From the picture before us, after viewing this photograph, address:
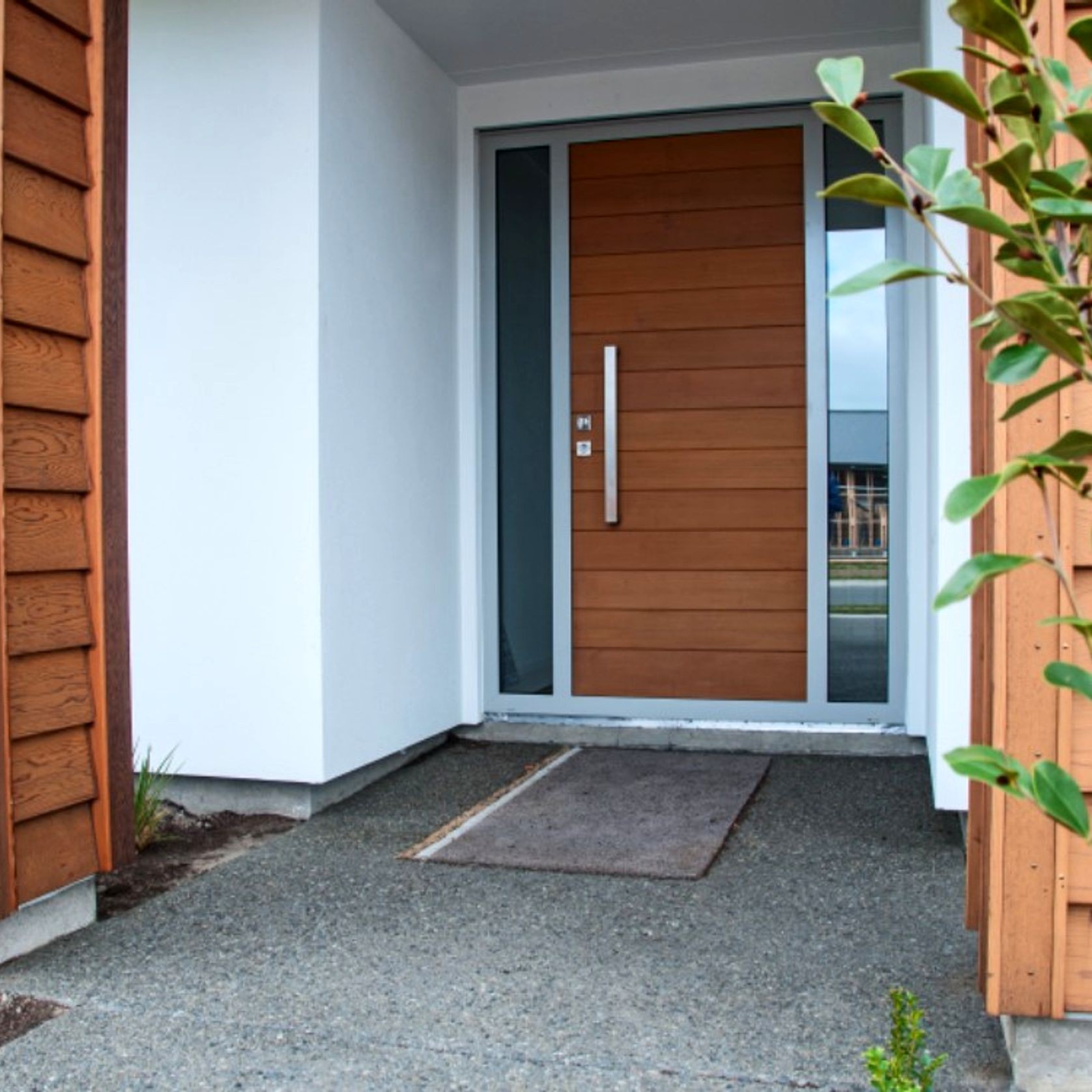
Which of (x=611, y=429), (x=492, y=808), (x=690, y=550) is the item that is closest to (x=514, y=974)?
(x=492, y=808)

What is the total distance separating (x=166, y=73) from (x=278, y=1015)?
2.75 m

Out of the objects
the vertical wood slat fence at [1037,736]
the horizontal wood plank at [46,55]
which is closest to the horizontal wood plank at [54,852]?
the horizontal wood plank at [46,55]

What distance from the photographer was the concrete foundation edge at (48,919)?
95.3 inches

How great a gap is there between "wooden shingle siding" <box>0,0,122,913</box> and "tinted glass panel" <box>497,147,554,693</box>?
7.68 feet

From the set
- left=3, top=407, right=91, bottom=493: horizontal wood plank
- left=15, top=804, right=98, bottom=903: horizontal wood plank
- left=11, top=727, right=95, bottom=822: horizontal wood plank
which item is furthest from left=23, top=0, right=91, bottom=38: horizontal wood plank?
left=15, top=804, right=98, bottom=903: horizontal wood plank

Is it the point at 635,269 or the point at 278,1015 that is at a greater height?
the point at 635,269

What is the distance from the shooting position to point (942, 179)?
78cm

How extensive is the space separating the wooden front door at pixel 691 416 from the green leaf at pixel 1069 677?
372 centimetres

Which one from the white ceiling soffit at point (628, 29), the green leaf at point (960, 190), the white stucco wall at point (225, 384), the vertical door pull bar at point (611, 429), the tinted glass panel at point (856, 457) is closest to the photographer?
the green leaf at point (960, 190)

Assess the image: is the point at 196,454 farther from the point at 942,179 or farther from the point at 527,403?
the point at 942,179

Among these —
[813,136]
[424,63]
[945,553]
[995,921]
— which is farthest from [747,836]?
[424,63]

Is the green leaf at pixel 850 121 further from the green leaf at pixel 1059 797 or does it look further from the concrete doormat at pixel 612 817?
the concrete doormat at pixel 612 817

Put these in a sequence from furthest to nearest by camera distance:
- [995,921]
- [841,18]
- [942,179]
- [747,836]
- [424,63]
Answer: [424,63], [841,18], [747,836], [995,921], [942,179]

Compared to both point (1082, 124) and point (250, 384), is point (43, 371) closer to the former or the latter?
point (250, 384)
